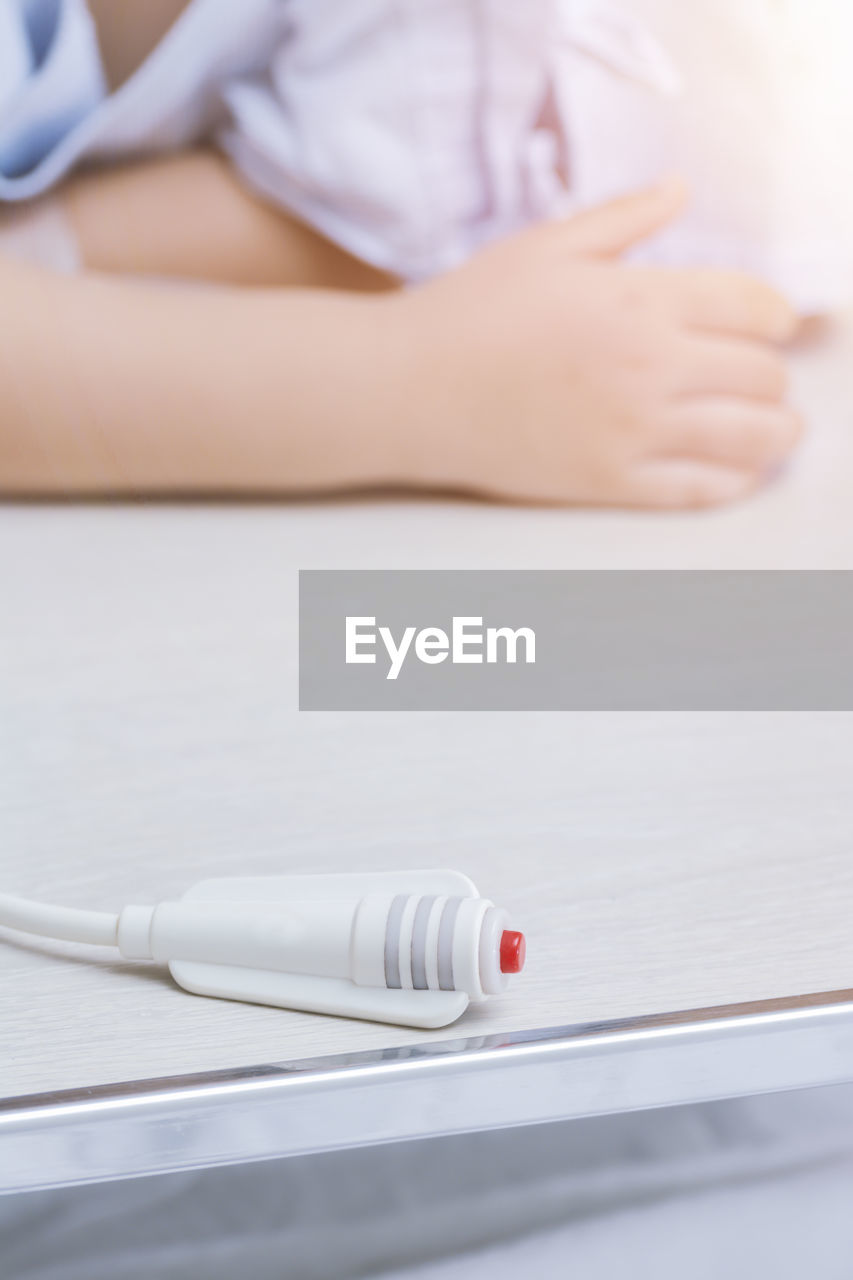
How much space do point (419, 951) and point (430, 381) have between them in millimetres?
209

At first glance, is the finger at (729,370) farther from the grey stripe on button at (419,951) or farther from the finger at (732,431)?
the grey stripe on button at (419,951)

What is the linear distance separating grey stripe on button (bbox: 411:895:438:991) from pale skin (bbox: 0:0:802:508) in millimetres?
167

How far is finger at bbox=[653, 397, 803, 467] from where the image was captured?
36 cm

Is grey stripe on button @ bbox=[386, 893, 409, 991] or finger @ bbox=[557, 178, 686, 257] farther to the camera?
finger @ bbox=[557, 178, 686, 257]

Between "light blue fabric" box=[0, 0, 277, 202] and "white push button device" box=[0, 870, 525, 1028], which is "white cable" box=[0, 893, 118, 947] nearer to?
"white push button device" box=[0, 870, 525, 1028]

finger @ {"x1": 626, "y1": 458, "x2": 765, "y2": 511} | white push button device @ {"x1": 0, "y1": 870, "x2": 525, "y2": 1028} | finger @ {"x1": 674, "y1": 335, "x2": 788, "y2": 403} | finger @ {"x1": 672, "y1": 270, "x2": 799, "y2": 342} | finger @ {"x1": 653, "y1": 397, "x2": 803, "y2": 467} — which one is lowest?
white push button device @ {"x1": 0, "y1": 870, "x2": 525, "y2": 1028}

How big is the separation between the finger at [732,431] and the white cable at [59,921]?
0.25 m

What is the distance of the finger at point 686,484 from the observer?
0.36 m

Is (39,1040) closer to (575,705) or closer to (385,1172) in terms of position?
(385,1172)

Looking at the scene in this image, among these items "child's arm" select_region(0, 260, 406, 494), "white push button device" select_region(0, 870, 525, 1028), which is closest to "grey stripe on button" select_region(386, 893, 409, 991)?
"white push button device" select_region(0, 870, 525, 1028)

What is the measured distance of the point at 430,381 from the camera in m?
0.33

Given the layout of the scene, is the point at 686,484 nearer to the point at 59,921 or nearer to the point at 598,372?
the point at 598,372

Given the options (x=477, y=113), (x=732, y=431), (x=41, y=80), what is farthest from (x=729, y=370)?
(x=41, y=80)

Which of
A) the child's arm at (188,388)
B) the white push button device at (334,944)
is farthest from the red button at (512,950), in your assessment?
the child's arm at (188,388)
